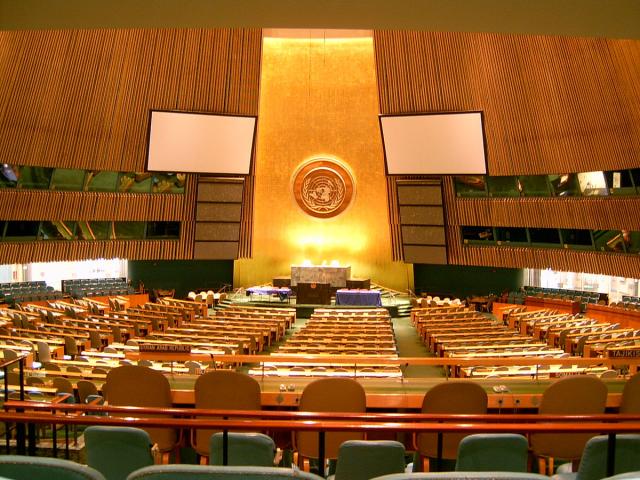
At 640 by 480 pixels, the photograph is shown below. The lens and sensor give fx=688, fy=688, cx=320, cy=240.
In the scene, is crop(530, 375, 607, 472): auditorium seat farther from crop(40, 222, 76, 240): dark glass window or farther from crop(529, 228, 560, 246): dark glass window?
crop(40, 222, 76, 240): dark glass window

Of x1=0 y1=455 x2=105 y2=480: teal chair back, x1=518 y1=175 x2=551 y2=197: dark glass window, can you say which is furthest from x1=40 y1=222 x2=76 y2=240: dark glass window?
x1=0 y1=455 x2=105 y2=480: teal chair back

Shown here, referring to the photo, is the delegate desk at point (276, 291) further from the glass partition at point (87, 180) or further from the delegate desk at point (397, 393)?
the delegate desk at point (397, 393)

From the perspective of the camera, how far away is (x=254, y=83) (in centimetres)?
2245

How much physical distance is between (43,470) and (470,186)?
2136 centimetres

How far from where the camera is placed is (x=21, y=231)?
21.3 metres

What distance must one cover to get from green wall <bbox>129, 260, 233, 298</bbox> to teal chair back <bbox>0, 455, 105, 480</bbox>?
24276 millimetres

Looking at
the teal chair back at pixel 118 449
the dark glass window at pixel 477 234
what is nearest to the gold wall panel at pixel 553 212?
the dark glass window at pixel 477 234

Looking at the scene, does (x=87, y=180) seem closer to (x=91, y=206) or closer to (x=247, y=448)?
(x=91, y=206)

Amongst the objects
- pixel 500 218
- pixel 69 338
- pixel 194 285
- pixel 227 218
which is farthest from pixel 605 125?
pixel 194 285

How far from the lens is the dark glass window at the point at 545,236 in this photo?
70.0 feet

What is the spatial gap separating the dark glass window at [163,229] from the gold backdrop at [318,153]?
3289 mm

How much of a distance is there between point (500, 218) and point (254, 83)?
9107mm

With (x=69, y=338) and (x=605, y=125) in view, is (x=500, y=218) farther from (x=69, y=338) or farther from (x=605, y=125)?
(x=69, y=338)

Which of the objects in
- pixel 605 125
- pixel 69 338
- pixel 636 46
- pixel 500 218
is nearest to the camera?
pixel 69 338
